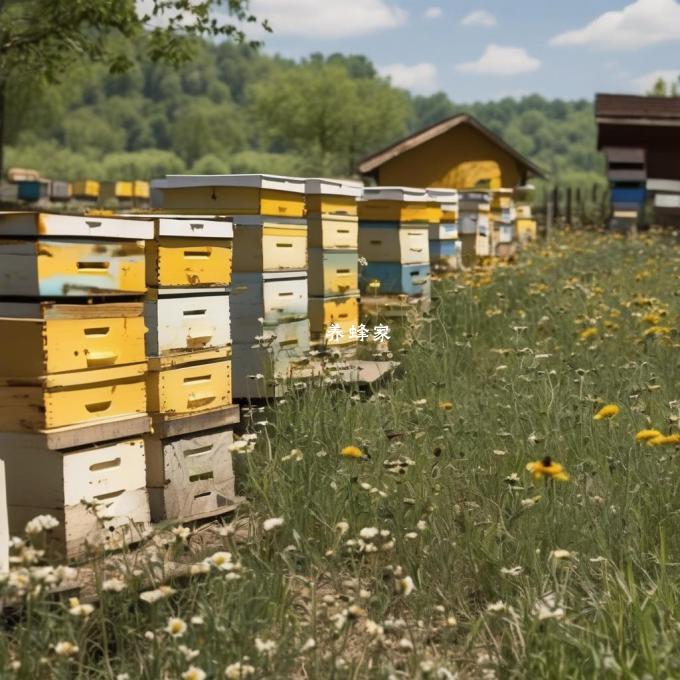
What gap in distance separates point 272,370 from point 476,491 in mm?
1735

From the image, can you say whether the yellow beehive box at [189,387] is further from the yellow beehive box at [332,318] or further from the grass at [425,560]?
the yellow beehive box at [332,318]

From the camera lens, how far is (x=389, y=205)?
8.45m

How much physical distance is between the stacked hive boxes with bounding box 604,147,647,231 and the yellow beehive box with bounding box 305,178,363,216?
11.8 meters

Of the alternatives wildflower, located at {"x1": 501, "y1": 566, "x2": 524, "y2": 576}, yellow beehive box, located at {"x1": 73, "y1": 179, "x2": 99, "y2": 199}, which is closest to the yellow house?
wildflower, located at {"x1": 501, "y1": 566, "x2": 524, "y2": 576}

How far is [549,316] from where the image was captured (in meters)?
8.20

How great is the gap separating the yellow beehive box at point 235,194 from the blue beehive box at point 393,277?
2209mm

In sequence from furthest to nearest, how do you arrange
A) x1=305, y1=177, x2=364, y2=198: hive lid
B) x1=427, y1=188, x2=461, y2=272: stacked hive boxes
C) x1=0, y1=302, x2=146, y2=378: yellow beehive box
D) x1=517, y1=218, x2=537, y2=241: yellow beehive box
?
x1=517, y1=218, x2=537, y2=241: yellow beehive box, x1=427, y1=188, x2=461, y2=272: stacked hive boxes, x1=305, y1=177, x2=364, y2=198: hive lid, x1=0, y1=302, x2=146, y2=378: yellow beehive box

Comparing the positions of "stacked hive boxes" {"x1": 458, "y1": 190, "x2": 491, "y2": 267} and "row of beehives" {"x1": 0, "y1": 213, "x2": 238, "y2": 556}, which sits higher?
"stacked hive boxes" {"x1": 458, "y1": 190, "x2": 491, "y2": 267}

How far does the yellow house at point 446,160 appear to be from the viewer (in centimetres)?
1881

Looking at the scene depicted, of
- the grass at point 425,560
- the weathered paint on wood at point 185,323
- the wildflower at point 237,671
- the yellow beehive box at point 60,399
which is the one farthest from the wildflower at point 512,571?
the weathered paint on wood at point 185,323

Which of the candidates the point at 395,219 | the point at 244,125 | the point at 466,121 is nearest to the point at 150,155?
the point at 244,125

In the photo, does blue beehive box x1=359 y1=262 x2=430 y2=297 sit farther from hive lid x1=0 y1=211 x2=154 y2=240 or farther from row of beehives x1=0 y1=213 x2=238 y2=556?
hive lid x1=0 y1=211 x2=154 y2=240

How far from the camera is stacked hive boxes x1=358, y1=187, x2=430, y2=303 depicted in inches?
328

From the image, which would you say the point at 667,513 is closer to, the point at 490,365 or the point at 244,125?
the point at 490,365
